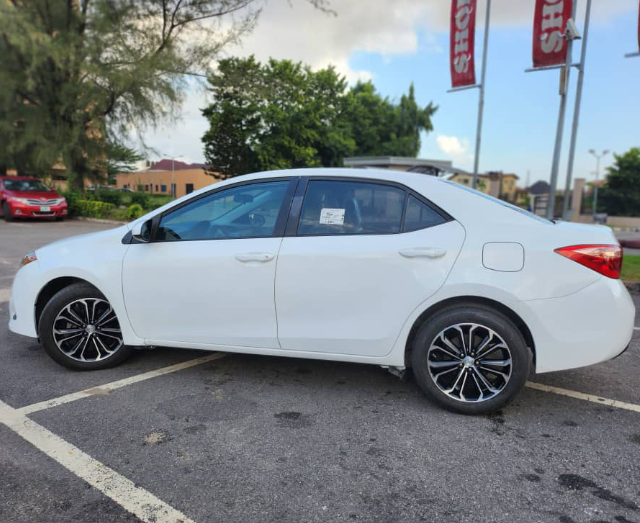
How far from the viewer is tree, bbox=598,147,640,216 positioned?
43.3m

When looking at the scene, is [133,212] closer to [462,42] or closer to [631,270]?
[462,42]

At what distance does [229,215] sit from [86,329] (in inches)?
57.3

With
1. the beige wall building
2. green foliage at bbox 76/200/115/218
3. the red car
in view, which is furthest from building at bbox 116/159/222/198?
the red car

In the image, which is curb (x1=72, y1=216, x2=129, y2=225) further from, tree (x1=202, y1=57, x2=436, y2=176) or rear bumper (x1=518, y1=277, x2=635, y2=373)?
rear bumper (x1=518, y1=277, x2=635, y2=373)

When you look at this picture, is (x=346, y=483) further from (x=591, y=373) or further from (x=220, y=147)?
(x=220, y=147)

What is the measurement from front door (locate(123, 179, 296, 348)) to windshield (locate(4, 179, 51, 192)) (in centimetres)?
1839

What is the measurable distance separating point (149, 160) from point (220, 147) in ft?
48.2

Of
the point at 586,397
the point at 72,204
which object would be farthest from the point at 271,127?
the point at 586,397

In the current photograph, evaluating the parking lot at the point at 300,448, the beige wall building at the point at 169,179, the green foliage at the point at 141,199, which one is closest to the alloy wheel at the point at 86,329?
the parking lot at the point at 300,448

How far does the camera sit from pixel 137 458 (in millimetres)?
2582

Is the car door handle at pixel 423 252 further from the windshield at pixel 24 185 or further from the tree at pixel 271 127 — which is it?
the tree at pixel 271 127

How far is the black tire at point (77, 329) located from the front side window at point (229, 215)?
0.74 meters

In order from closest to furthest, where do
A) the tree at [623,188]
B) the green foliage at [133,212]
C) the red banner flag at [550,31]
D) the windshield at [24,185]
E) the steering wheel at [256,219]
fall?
the steering wheel at [256,219], the red banner flag at [550,31], the windshield at [24,185], the green foliage at [133,212], the tree at [623,188]

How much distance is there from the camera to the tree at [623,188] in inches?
1704
